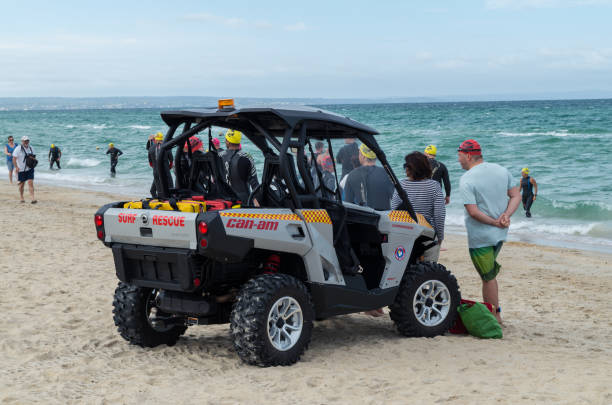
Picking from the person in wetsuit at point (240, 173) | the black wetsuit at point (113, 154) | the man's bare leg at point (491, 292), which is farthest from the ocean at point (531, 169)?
the man's bare leg at point (491, 292)

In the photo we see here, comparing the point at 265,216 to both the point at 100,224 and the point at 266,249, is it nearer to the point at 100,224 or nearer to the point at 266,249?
the point at 266,249

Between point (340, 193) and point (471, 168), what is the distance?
1.53m

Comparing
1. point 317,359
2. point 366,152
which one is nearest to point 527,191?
point 366,152

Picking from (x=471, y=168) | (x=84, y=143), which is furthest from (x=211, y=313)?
(x=84, y=143)

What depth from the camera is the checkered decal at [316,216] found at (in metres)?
5.48

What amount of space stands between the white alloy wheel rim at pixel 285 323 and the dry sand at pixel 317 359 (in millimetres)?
194

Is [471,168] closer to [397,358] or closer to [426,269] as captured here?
[426,269]

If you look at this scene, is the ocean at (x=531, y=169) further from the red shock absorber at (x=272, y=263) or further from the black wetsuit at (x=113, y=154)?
the red shock absorber at (x=272, y=263)

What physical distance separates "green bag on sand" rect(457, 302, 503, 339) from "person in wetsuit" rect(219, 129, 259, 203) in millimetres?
2171

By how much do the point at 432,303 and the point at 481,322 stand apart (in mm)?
454

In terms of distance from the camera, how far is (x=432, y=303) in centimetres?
644

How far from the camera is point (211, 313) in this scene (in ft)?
18.2

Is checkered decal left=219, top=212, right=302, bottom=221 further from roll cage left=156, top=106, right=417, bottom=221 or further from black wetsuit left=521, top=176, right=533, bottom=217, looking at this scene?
black wetsuit left=521, top=176, right=533, bottom=217

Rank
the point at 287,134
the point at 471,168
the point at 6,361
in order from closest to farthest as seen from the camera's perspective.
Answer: the point at 287,134 < the point at 6,361 < the point at 471,168
